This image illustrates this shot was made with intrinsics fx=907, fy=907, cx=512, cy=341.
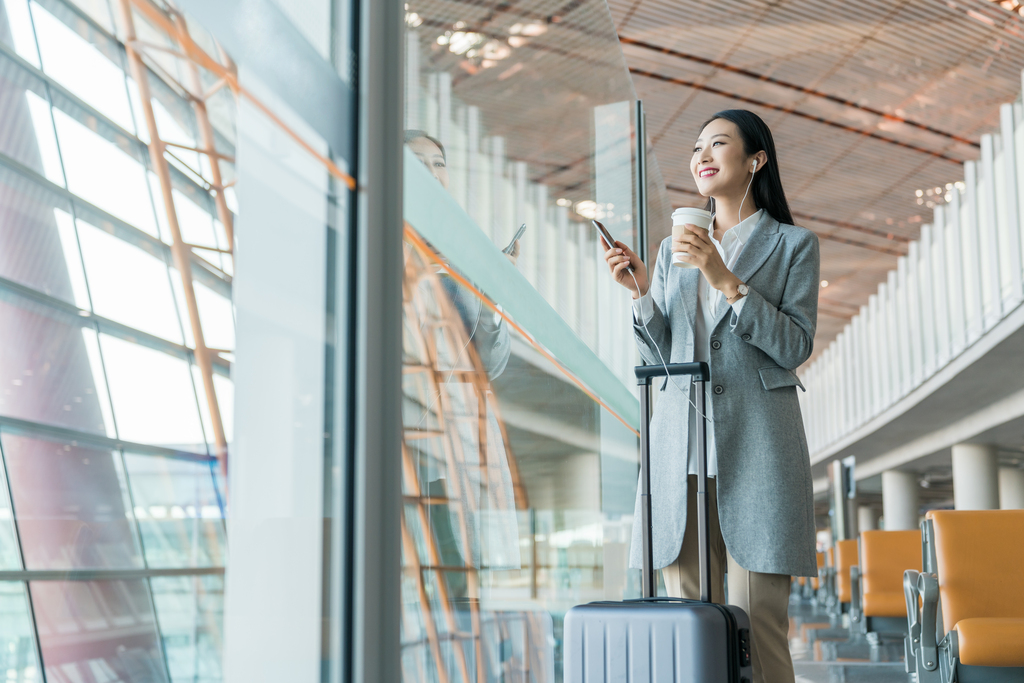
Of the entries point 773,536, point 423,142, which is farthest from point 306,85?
point 773,536

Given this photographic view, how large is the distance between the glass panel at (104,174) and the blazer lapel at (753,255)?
1319mm

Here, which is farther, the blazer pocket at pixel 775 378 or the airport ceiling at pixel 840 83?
the airport ceiling at pixel 840 83

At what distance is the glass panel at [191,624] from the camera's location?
0.95 meters

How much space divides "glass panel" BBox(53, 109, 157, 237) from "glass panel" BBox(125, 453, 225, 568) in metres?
0.26

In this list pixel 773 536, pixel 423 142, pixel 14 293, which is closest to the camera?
pixel 14 293

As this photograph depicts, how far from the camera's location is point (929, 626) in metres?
3.28

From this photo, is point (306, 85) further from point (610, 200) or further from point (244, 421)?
point (610, 200)

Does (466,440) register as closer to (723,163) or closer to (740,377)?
(740,377)

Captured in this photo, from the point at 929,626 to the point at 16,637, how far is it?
3254 millimetres

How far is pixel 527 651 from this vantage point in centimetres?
204

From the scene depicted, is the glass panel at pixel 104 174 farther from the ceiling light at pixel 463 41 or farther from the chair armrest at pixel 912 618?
the chair armrest at pixel 912 618

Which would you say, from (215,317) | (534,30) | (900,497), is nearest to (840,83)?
(534,30)

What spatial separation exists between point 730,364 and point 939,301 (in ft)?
38.4

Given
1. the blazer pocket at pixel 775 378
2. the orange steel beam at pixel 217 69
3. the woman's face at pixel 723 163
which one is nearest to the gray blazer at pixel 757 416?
A: the blazer pocket at pixel 775 378
